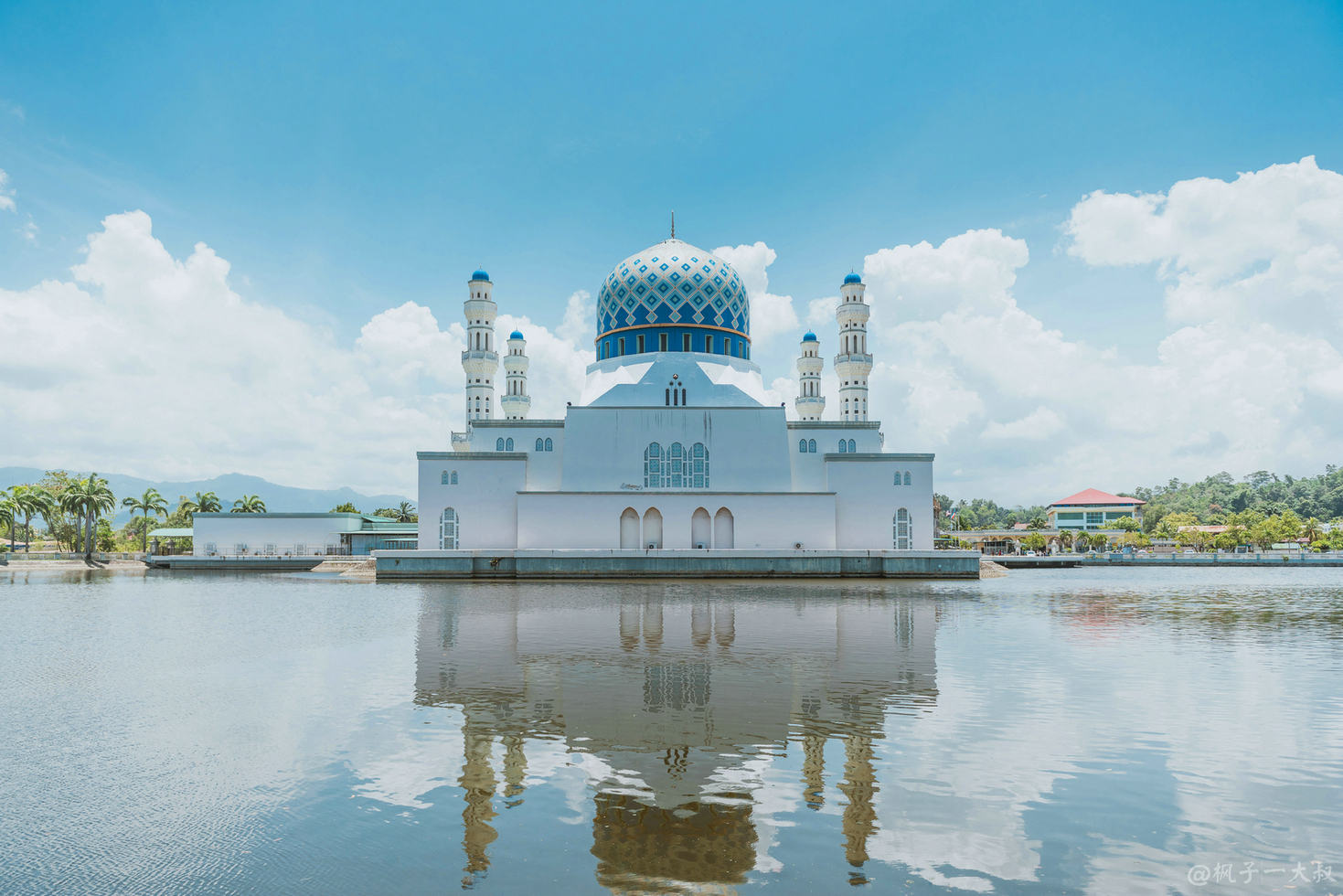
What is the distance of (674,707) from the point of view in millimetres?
9312

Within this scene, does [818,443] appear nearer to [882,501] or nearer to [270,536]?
[882,501]

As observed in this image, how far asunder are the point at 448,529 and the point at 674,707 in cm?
3016

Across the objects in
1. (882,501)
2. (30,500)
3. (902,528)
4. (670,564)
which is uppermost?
(30,500)

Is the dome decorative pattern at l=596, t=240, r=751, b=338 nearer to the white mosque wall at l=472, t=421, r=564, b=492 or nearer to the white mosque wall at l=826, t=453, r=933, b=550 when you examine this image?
the white mosque wall at l=472, t=421, r=564, b=492

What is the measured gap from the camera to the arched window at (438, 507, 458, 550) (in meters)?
37.7

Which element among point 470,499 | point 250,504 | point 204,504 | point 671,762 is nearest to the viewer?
point 671,762

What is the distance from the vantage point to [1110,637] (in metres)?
15.3

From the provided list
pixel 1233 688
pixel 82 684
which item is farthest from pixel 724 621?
pixel 82 684

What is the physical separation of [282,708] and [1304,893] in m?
9.38

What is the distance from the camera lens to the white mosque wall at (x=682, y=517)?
36375 mm

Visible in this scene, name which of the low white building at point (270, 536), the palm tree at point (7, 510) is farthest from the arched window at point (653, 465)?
the palm tree at point (7, 510)

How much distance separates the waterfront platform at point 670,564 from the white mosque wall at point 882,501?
330 cm

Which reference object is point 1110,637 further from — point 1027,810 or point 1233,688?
point 1027,810

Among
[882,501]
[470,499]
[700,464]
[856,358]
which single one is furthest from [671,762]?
[856,358]
